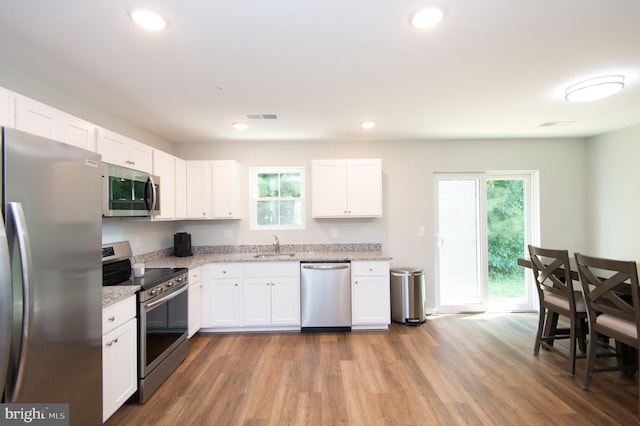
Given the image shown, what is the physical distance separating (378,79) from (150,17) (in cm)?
154

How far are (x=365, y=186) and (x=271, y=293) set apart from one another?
184cm

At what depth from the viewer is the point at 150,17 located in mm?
1507

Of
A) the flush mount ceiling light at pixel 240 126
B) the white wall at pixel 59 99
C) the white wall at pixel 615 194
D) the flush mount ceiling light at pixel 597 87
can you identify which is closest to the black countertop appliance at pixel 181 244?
the white wall at pixel 59 99

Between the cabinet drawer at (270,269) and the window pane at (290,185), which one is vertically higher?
the window pane at (290,185)

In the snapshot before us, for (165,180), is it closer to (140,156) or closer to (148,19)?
(140,156)

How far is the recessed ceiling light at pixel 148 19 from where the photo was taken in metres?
1.47

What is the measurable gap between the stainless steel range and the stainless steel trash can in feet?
8.30

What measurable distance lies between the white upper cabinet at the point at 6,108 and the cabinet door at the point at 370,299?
3.17 m

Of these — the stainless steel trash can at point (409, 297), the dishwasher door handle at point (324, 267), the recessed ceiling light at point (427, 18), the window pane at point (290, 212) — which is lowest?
the stainless steel trash can at point (409, 297)

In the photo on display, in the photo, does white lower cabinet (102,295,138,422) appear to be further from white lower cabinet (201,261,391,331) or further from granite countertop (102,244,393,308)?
white lower cabinet (201,261,391,331)

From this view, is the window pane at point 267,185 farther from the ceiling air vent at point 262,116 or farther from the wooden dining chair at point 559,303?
the wooden dining chair at point 559,303

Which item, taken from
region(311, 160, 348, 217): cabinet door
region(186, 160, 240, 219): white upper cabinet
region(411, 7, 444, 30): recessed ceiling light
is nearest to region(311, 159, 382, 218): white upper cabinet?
region(311, 160, 348, 217): cabinet door

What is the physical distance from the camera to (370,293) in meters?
3.52

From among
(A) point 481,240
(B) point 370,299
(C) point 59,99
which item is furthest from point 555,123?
(C) point 59,99
